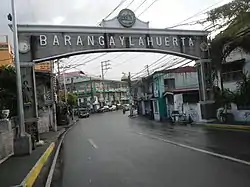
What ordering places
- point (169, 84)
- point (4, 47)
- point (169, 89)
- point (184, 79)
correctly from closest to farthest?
point (4, 47) < point (169, 89) < point (169, 84) < point (184, 79)

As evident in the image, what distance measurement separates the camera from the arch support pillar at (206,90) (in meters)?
29.5

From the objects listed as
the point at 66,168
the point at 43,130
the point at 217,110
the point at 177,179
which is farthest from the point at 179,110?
the point at 177,179

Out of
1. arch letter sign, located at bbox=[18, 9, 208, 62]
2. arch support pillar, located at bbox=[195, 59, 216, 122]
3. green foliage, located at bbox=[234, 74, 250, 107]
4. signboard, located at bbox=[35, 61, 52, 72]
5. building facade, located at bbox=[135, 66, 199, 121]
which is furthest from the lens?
signboard, located at bbox=[35, 61, 52, 72]

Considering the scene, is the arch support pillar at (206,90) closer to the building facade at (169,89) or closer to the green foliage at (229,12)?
the green foliage at (229,12)

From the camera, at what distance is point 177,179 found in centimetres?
847

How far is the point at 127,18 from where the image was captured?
85.7 ft

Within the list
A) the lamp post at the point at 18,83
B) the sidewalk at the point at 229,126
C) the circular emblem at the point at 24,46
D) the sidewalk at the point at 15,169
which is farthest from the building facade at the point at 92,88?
the sidewalk at the point at 15,169

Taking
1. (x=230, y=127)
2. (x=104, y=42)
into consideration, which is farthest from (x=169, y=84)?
(x=230, y=127)

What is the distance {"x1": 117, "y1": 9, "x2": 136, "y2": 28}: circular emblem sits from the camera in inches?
1015

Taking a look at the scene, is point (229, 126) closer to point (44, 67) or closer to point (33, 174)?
point (33, 174)

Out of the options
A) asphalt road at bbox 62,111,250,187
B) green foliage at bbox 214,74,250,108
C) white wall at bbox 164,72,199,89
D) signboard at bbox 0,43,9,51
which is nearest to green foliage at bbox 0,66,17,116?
asphalt road at bbox 62,111,250,187

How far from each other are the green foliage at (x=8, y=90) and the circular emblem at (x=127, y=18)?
340 inches

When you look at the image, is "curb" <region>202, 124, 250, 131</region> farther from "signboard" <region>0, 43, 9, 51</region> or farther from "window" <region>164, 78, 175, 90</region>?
"signboard" <region>0, 43, 9, 51</region>

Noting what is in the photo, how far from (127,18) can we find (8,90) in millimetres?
9956
